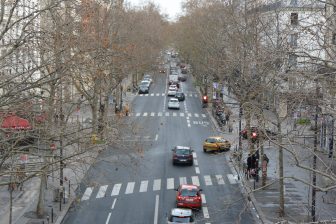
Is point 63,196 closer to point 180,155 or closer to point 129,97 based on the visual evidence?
point 180,155

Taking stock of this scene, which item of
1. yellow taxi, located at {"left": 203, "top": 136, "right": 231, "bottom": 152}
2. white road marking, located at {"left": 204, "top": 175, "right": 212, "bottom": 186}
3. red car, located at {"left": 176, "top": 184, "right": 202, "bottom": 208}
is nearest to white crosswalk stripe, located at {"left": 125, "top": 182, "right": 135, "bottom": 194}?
red car, located at {"left": 176, "top": 184, "right": 202, "bottom": 208}

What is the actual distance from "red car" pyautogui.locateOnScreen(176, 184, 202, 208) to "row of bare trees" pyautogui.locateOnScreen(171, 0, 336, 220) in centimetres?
393

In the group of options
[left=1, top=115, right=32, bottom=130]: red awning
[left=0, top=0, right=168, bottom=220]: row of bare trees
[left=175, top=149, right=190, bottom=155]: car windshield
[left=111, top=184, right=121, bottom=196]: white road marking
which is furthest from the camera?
[left=175, top=149, right=190, bottom=155]: car windshield

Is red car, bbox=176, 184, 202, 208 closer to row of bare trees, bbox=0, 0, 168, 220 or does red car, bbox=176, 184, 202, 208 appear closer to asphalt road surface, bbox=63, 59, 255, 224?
asphalt road surface, bbox=63, 59, 255, 224

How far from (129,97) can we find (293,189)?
1939 inches

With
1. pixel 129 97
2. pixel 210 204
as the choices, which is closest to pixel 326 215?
pixel 210 204

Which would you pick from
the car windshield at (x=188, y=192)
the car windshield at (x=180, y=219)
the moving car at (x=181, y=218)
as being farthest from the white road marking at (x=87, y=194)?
the car windshield at (x=180, y=219)

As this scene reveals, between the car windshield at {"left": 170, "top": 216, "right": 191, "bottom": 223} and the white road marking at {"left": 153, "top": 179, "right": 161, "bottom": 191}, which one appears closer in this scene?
the car windshield at {"left": 170, "top": 216, "right": 191, "bottom": 223}

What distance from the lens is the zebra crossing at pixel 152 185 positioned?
1215 inches

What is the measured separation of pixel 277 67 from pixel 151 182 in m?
15.7

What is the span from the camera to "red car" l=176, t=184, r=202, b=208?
1090 inches

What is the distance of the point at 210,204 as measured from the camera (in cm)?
2902

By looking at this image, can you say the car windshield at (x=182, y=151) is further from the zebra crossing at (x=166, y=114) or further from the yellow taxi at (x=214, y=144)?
the zebra crossing at (x=166, y=114)

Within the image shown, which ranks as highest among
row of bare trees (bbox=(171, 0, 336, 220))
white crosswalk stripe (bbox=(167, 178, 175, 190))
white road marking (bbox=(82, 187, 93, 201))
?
row of bare trees (bbox=(171, 0, 336, 220))
